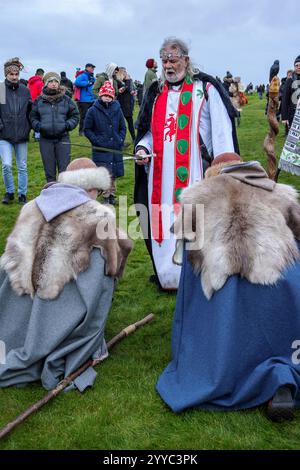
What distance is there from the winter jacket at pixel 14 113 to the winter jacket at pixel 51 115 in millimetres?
189

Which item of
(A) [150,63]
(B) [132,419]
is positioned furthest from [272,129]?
(A) [150,63]

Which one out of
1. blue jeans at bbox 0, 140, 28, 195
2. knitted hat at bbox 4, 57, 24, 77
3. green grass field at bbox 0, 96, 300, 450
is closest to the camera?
green grass field at bbox 0, 96, 300, 450

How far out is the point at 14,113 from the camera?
8.13 meters

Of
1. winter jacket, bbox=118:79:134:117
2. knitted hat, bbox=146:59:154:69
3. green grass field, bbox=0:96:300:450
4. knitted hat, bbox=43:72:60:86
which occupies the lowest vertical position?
green grass field, bbox=0:96:300:450

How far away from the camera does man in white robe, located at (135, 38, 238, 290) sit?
4984 mm

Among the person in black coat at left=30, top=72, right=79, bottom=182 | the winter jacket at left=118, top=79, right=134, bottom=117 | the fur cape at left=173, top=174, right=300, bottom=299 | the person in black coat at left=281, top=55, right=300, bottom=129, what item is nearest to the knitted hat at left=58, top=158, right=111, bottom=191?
the fur cape at left=173, top=174, right=300, bottom=299

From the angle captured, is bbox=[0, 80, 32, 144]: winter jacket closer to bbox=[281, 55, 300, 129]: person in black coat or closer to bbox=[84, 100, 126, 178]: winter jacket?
bbox=[84, 100, 126, 178]: winter jacket

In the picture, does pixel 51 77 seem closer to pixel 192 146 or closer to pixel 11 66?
pixel 11 66

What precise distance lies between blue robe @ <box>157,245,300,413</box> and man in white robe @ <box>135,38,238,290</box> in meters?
1.85

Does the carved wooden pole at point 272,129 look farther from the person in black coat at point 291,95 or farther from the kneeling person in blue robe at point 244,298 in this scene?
the kneeling person in blue robe at point 244,298

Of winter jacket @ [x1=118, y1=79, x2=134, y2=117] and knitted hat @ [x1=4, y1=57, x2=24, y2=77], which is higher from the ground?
knitted hat @ [x1=4, y1=57, x2=24, y2=77]

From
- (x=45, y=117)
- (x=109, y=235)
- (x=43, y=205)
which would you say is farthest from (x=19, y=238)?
(x=45, y=117)

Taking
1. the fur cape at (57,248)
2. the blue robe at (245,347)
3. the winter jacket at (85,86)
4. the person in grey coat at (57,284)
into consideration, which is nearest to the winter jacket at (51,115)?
the person in grey coat at (57,284)
